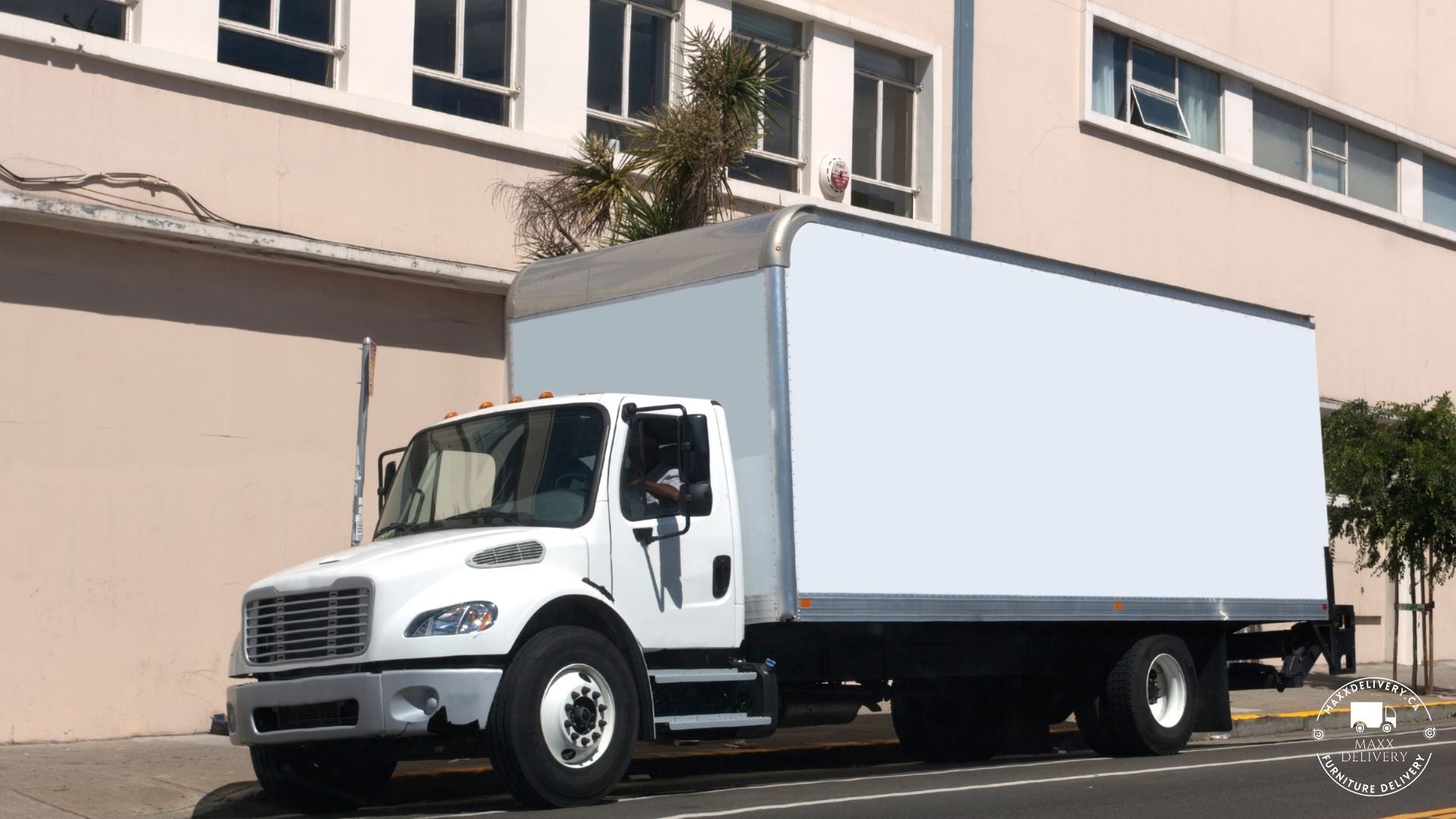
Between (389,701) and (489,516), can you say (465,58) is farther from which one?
(389,701)

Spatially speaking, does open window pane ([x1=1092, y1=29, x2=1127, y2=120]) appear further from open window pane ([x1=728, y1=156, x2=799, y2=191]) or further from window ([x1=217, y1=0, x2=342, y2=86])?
window ([x1=217, y1=0, x2=342, y2=86])

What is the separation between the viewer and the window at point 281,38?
1466 cm

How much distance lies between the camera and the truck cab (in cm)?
919

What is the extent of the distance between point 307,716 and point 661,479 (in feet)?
7.95

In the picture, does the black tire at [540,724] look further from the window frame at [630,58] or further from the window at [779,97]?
the window at [779,97]

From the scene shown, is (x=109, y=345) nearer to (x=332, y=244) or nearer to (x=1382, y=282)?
(x=332, y=244)

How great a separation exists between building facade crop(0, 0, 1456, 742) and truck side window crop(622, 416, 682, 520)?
542 centimetres

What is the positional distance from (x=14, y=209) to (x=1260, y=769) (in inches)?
386

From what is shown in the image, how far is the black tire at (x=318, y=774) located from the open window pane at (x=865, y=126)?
11.6 m

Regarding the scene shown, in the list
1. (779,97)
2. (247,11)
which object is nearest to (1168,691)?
(779,97)

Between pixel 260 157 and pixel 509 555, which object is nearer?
pixel 509 555

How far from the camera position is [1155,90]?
78.6ft

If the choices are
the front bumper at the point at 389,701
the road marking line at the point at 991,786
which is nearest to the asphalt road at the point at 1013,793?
the road marking line at the point at 991,786

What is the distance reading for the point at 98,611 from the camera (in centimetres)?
1356
